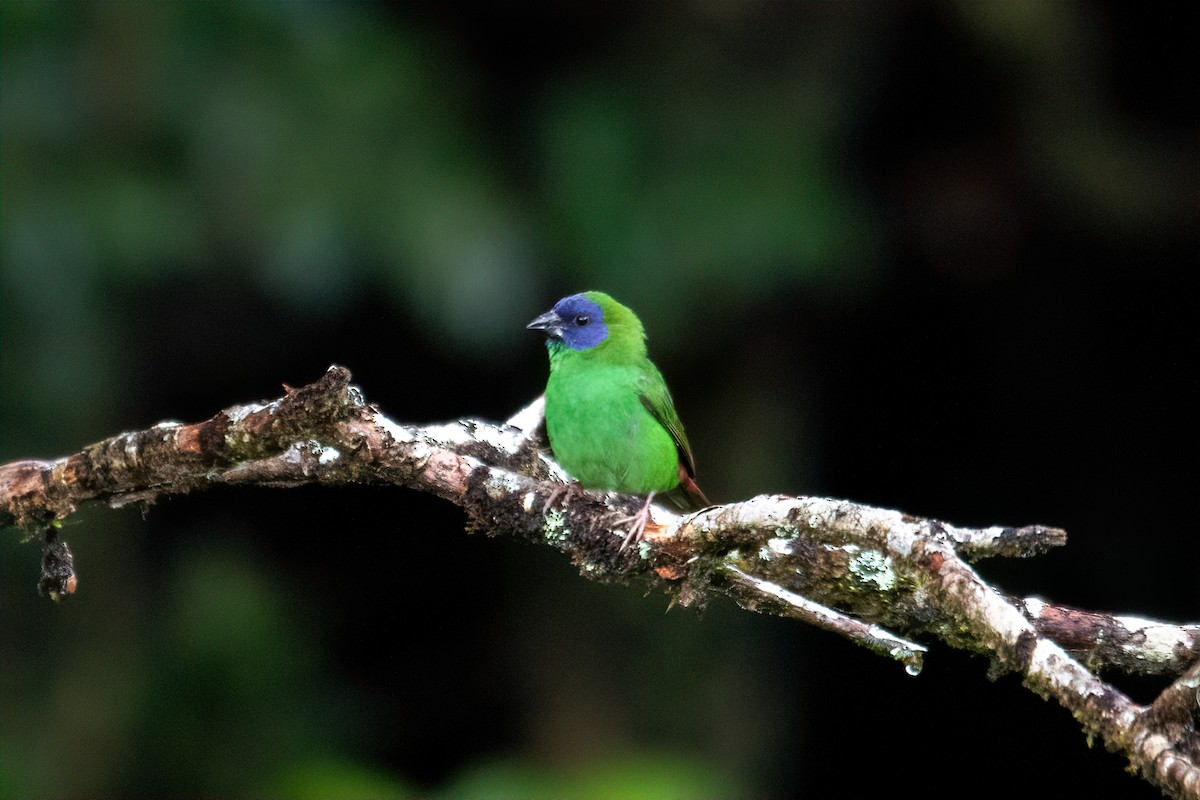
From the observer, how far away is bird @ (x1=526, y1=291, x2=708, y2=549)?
13.3 ft

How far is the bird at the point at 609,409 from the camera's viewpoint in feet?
13.3

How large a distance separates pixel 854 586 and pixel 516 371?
3.76m

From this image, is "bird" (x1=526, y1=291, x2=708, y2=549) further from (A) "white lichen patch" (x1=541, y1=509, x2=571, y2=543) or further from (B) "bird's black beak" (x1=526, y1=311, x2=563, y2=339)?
(A) "white lichen patch" (x1=541, y1=509, x2=571, y2=543)

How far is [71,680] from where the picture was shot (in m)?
6.11

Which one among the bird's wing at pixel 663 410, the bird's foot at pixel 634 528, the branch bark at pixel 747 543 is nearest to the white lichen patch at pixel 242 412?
the branch bark at pixel 747 543

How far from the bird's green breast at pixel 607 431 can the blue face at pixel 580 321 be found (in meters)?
0.12

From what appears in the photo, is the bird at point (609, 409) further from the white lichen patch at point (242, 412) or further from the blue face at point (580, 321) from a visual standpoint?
the white lichen patch at point (242, 412)

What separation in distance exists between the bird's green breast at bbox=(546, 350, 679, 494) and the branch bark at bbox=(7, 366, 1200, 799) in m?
0.27

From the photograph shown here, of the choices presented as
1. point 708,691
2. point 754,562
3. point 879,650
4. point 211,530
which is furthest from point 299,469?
point 211,530

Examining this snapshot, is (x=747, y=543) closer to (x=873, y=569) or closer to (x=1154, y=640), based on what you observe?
(x=873, y=569)

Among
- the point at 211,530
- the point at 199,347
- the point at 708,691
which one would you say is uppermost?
the point at 199,347

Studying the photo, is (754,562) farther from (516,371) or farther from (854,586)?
(516,371)

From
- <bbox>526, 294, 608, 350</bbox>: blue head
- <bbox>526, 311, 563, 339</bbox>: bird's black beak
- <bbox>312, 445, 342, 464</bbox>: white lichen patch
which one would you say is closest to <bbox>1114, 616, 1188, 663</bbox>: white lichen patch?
<bbox>312, 445, 342, 464</bbox>: white lichen patch

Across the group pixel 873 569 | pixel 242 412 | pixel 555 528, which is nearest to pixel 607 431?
pixel 555 528
